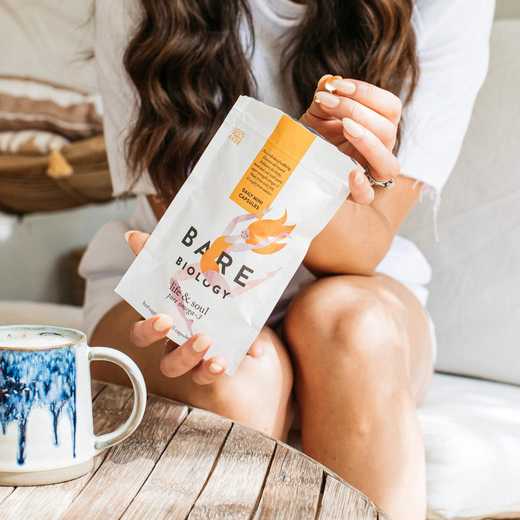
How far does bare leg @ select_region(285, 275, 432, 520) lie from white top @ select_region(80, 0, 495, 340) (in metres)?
0.26

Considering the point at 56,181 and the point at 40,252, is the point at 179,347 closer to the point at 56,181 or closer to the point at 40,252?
the point at 56,181

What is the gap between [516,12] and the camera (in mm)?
1561

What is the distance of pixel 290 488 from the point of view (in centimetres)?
57

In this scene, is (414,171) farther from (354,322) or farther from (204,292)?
(204,292)

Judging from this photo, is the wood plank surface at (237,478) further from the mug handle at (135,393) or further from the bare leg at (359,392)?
the bare leg at (359,392)

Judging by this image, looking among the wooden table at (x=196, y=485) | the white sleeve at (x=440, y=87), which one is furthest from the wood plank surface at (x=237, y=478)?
the white sleeve at (x=440, y=87)

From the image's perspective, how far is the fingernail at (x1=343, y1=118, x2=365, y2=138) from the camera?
721mm

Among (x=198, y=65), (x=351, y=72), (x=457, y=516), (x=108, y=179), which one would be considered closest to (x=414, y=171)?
(x=351, y=72)

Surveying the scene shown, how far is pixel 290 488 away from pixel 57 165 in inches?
47.7

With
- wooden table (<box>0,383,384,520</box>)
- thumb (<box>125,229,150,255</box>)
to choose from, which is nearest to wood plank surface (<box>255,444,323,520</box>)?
wooden table (<box>0,383,384,520</box>)

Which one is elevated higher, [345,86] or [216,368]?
[345,86]

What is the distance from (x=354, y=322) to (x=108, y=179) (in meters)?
1.00

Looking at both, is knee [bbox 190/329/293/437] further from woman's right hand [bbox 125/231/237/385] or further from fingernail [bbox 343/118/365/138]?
fingernail [bbox 343/118/365/138]

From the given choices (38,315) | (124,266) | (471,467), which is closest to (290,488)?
(471,467)
